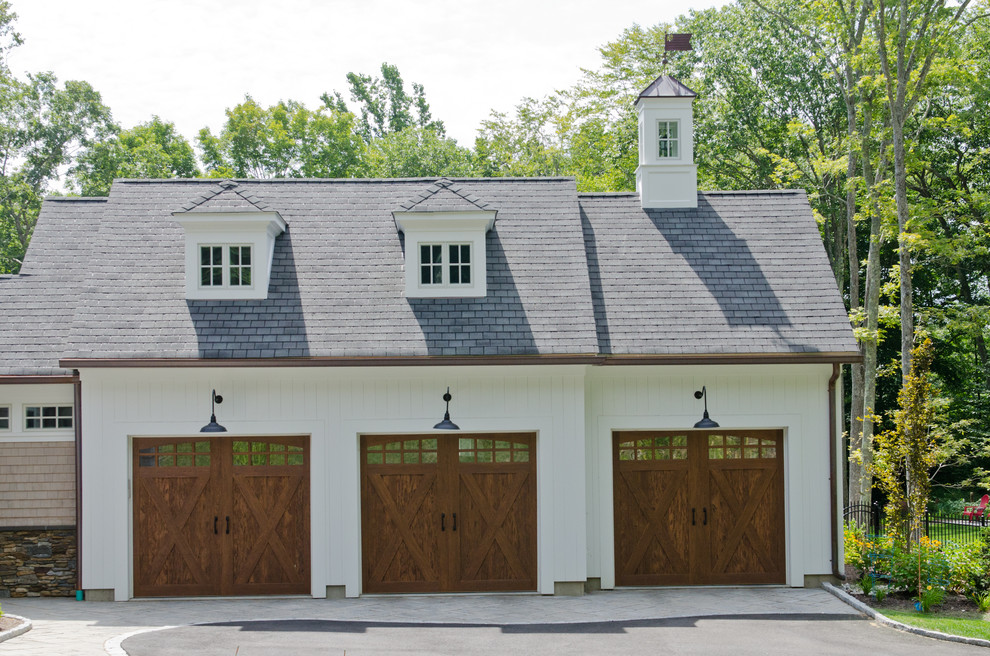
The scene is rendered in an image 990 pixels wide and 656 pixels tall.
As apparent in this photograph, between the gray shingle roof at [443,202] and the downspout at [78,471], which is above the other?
the gray shingle roof at [443,202]

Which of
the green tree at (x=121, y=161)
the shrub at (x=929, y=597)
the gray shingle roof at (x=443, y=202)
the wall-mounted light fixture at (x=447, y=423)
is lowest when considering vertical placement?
the shrub at (x=929, y=597)

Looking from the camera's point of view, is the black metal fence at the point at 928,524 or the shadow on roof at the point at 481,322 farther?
the black metal fence at the point at 928,524

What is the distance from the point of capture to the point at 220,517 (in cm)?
1202

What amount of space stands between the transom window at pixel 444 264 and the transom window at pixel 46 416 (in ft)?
16.9

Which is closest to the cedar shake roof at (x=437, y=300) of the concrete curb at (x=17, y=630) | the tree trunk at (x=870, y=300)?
the concrete curb at (x=17, y=630)

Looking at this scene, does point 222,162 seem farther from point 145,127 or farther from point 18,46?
point 18,46

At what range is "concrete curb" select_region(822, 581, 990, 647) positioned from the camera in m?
9.90

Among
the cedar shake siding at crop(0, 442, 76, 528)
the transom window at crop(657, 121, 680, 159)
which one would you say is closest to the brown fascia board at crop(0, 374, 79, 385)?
the cedar shake siding at crop(0, 442, 76, 528)

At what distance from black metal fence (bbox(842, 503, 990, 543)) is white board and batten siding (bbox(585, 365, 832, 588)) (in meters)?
1.38

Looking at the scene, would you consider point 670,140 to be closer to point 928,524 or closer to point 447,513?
point 928,524

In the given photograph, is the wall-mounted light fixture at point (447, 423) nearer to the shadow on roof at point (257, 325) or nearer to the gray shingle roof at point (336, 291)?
the gray shingle roof at point (336, 291)

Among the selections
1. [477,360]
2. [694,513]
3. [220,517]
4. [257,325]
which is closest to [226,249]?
[257,325]

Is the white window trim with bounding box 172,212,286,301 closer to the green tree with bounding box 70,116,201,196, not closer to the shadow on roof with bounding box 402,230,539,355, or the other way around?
the shadow on roof with bounding box 402,230,539,355

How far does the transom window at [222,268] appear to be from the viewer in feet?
41.1
